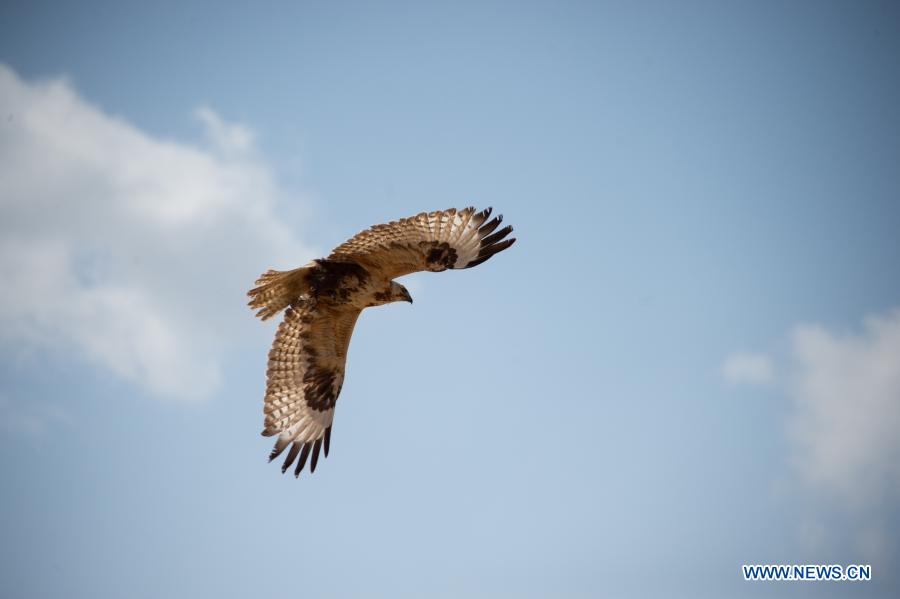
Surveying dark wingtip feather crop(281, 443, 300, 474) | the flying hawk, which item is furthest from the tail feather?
dark wingtip feather crop(281, 443, 300, 474)

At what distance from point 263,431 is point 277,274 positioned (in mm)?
Answer: 2159

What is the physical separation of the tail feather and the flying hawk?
0.5 inches

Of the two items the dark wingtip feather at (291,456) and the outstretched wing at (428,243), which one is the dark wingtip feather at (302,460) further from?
the outstretched wing at (428,243)

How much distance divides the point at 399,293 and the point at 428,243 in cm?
75

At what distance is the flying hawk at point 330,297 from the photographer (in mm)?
9383

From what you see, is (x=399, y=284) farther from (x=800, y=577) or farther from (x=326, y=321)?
(x=800, y=577)

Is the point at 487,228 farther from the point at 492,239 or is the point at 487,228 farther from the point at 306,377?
the point at 306,377

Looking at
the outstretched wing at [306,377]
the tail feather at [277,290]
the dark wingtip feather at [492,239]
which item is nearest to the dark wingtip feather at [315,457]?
the outstretched wing at [306,377]

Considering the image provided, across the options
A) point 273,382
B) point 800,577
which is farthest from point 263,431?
point 800,577

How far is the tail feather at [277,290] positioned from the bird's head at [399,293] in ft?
3.41

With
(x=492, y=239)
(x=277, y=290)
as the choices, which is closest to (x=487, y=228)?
(x=492, y=239)

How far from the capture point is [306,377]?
10.6m

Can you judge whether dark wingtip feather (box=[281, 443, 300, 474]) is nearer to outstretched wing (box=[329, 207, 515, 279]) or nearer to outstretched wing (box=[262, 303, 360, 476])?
outstretched wing (box=[262, 303, 360, 476])

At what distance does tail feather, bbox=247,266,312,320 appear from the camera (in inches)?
375
